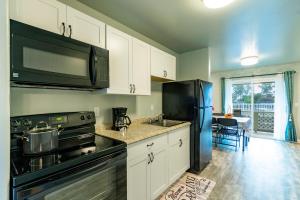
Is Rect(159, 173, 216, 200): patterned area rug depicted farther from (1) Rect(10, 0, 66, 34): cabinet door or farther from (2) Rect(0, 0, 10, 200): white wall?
(1) Rect(10, 0, 66, 34): cabinet door

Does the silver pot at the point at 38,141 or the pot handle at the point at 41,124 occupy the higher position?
the pot handle at the point at 41,124

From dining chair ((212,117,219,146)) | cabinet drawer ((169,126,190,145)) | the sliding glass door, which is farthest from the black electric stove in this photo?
the sliding glass door

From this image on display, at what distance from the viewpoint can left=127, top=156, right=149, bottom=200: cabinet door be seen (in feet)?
5.05

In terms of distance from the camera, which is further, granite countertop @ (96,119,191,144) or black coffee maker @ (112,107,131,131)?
black coffee maker @ (112,107,131,131)

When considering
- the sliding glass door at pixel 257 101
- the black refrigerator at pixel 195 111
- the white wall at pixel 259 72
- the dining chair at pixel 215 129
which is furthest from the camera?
the sliding glass door at pixel 257 101

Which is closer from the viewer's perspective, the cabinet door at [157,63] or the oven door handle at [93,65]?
the oven door handle at [93,65]

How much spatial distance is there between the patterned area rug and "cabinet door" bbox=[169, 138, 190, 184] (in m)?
0.11

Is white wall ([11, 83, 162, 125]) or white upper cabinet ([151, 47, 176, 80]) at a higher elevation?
white upper cabinet ([151, 47, 176, 80])

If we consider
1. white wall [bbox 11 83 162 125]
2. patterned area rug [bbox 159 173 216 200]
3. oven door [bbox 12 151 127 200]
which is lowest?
patterned area rug [bbox 159 173 216 200]

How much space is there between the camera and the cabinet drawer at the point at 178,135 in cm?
220

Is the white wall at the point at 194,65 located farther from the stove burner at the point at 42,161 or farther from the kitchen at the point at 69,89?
the stove burner at the point at 42,161

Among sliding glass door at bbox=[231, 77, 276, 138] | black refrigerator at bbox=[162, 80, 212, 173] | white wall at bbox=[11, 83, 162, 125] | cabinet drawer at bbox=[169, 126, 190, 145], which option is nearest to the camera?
white wall at bbox=[11, 83, 162, 125]

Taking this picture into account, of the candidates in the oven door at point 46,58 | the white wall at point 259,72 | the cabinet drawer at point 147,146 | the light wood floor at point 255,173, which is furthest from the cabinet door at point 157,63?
the white wall at point 259,72

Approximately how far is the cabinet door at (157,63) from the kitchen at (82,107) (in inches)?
0.6
